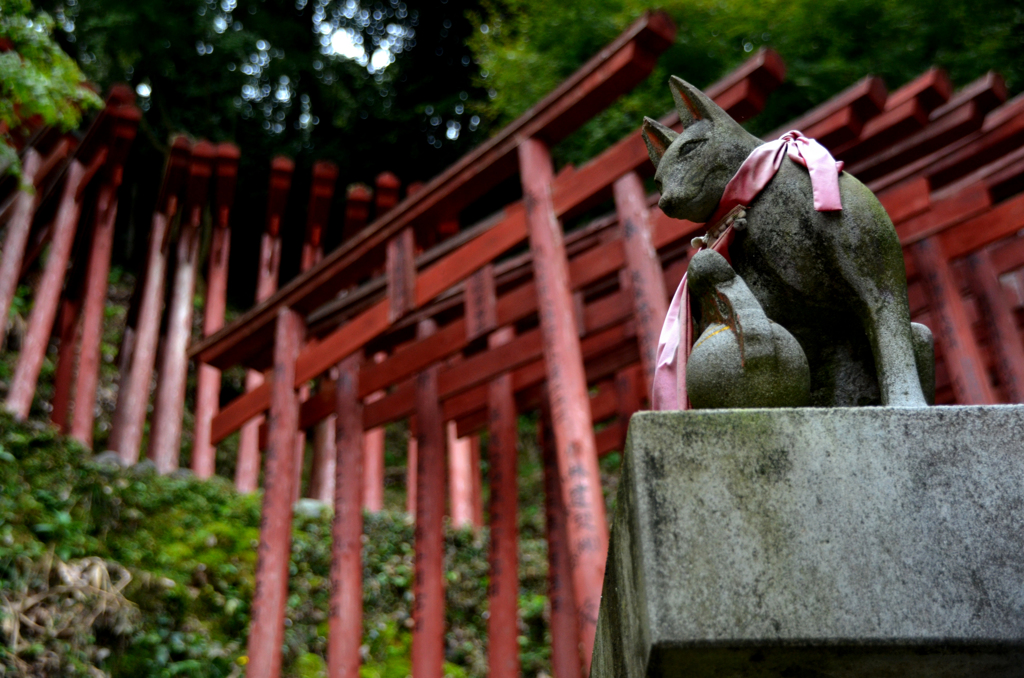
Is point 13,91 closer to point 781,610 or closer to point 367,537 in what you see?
point 781,610

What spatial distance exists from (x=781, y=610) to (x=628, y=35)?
14.0ft

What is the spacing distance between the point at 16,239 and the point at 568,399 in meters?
8.25

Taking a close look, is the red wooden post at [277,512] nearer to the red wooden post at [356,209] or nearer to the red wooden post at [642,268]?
the red wooden post at [642,268]

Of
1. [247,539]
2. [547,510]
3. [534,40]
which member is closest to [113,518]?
[247,539]

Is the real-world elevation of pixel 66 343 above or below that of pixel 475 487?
above

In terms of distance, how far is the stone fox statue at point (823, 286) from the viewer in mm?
2318

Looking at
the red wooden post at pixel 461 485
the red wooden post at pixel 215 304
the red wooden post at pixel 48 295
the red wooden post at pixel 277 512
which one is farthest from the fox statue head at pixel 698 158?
the red wooden post at pixel 215 304

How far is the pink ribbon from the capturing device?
2.47 m

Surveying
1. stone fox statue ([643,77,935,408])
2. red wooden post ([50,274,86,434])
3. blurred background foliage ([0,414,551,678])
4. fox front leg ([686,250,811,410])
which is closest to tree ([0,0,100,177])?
blurred background foliage ([0,414,551,678])

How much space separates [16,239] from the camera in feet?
34.6

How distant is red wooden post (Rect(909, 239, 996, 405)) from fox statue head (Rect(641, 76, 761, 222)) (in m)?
3.99

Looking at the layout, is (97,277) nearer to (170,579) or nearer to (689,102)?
(170,579)

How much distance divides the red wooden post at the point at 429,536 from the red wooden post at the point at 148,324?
4.70 metres

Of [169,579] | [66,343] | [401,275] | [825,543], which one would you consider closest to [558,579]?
[401,275]
